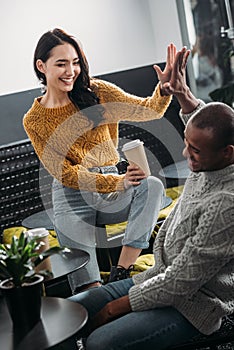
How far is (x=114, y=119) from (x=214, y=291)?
131 cm

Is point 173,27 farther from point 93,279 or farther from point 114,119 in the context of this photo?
point 93,279

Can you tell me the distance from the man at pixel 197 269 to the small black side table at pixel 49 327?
145 millimetres

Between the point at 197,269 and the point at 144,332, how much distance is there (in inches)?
9.7

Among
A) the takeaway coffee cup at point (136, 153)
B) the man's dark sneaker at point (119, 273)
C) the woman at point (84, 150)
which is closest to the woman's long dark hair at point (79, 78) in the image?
the woman at point (84, 150)

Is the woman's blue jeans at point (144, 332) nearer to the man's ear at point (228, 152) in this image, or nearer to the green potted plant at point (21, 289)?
the green potted plant at point (21, 289)

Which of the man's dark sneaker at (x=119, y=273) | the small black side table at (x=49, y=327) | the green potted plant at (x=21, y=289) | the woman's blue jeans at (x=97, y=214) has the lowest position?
the man's dark sneaker at (x=119, y=273)

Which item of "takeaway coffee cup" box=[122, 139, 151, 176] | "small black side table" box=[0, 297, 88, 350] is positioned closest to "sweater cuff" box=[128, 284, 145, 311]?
"small black side table" box=[0, 297, 88, 350]

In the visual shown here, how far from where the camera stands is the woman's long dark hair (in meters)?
3.32

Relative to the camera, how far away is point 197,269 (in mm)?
2232

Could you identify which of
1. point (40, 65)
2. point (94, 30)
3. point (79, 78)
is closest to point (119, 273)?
point (79, 78)

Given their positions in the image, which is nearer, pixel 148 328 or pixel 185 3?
pixel 148 328

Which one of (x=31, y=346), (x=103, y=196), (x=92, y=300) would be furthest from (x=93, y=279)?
(x=31, y=346)

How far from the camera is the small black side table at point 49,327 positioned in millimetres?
2020

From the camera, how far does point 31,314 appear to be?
2.14 m
